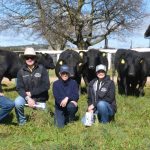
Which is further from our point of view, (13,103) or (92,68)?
(92,68)

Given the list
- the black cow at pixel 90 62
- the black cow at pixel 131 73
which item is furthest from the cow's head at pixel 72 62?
the black cow at pixel 131 73

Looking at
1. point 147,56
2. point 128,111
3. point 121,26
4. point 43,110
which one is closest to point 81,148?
point 43,110

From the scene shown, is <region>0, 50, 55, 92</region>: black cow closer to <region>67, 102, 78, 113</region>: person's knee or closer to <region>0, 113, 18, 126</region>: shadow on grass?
<region>0, 113, 18, 126</region>: shadow on grass

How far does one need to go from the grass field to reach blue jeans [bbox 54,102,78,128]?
132 mm

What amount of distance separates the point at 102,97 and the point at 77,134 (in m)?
1.43

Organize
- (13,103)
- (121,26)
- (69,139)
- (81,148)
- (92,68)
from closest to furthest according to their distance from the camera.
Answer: (81,148) → (69,139) → (13,103) → (92,68) → (121,26)

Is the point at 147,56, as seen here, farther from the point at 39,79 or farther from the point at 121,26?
the point at 121,26

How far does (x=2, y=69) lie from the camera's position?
49.2 feet

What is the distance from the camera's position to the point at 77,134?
780cm

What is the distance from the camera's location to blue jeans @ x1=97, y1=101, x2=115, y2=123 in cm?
874

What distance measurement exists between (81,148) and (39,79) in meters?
3.12

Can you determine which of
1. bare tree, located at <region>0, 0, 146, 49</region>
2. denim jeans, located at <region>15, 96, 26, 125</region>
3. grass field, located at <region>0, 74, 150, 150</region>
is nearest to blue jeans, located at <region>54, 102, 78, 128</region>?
grass field, located at <region>0, 74, 150, 150</region>

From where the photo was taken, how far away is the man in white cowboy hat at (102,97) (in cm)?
880

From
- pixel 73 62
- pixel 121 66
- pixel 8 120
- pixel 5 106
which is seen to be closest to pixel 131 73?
pixel 121 66
